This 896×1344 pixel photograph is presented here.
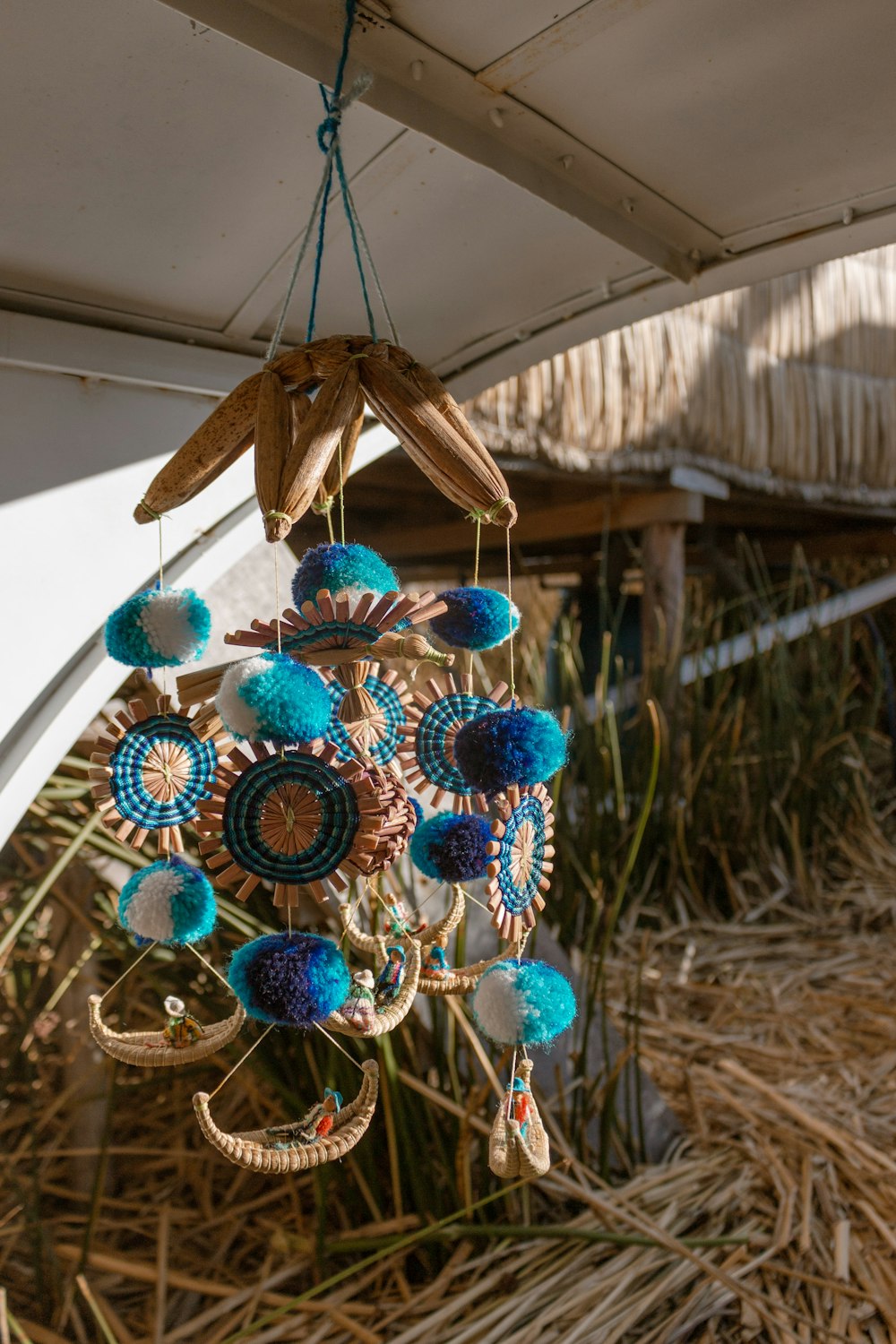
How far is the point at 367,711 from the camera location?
568 mm

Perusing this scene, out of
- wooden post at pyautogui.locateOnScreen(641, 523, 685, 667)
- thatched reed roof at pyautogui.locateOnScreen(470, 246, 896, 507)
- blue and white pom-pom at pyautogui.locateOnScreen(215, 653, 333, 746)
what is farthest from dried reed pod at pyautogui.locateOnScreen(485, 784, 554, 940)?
wooden post at pyautogui.locateOnScreen(641, 523, 685, 667)

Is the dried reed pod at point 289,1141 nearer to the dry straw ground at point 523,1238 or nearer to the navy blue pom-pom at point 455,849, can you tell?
the navy blue pom-pom at point 455,849

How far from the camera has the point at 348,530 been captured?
2816 millimetres

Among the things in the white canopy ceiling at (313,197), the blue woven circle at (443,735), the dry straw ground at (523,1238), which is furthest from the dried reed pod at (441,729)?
the dry straw ground at (523,1238)

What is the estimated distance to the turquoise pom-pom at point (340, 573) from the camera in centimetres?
55

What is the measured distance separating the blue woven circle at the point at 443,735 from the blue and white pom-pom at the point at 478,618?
3 cm

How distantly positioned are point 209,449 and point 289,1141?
0.35 metres

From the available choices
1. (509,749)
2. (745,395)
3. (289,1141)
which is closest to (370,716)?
(509,749)

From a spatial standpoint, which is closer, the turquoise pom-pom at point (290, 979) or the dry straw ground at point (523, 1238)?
the turquoise pom-pom at point (290, 979)

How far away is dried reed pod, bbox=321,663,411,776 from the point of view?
0.52 meters

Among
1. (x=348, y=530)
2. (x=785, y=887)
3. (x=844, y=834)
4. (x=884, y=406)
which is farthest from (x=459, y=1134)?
(x=884, y=406)

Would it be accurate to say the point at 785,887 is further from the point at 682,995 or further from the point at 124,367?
the point at 124,367

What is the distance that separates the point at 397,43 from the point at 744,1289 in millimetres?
1078

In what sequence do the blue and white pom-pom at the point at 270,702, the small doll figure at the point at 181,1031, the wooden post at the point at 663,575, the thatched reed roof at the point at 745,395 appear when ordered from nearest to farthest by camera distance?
the blue and white pom-pom at the point at 270,702 → the small doll figure at the point at 181,1031 → the thatched reed roof at the point at 745,395 → the wooden post at the point at 663,575
